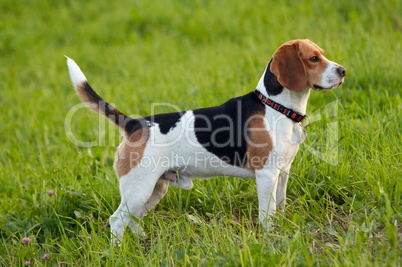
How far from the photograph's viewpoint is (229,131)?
12.3 ft

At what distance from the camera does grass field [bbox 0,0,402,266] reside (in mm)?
3398

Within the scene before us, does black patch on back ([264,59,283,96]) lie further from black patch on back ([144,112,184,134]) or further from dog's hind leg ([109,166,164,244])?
dog's hind leg ([109,166,164,244])

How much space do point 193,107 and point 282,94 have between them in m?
2.43

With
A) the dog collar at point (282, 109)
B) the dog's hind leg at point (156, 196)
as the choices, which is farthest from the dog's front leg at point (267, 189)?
the dog's hind leg at point (156, 196)

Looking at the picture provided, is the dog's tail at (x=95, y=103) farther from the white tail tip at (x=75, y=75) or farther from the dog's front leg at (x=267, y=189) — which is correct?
the dog's front leg at (x=267, y=189)

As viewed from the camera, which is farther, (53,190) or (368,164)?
(53,190)

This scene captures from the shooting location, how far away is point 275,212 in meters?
3.62

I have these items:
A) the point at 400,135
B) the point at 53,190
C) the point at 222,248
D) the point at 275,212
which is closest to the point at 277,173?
the point at 275,212

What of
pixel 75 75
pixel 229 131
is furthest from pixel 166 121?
pixel 75 75

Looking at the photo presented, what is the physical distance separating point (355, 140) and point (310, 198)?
40.7 inches

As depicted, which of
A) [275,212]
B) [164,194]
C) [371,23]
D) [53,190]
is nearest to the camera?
[275,212]

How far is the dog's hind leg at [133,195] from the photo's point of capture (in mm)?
3785

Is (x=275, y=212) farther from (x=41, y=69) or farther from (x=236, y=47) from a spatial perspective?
(x=41, y=69)

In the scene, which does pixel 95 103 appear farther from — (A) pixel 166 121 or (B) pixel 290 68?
(B) pixel 290 68
